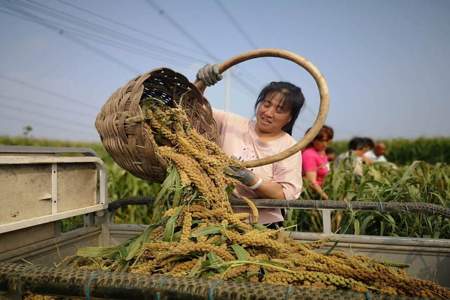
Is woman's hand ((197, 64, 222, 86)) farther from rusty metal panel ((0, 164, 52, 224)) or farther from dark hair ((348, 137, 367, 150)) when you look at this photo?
dark hair ((348, 137, 367, 150))

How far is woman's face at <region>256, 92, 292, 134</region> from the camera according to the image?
193cm

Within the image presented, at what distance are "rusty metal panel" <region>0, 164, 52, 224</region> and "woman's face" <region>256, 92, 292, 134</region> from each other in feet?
3.52

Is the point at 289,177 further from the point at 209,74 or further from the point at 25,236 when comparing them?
the point at 25,236

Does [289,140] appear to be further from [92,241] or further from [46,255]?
[46,255]

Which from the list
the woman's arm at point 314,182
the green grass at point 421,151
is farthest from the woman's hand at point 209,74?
the green grass at point 421,151

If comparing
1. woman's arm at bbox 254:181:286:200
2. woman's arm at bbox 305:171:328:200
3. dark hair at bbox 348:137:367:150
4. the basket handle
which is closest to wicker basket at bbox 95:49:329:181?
the basket handle

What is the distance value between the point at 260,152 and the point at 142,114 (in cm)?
78

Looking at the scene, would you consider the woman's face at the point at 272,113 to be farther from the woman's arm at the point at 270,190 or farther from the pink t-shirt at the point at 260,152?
the woman's arm at the point at 270,190

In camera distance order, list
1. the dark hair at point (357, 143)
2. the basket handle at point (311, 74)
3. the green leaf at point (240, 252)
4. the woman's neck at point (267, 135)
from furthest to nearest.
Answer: the dark hair at point (357, 143) → the woman's neck at point (267, 135) → the basket handle at point (311, 74) → the green leaf at point (240, 252)

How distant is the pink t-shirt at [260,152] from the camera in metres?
1.90

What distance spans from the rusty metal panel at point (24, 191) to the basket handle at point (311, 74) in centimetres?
86

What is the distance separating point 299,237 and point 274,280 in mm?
614

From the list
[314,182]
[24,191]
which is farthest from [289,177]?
[314,182]

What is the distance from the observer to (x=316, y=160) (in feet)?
11.4
